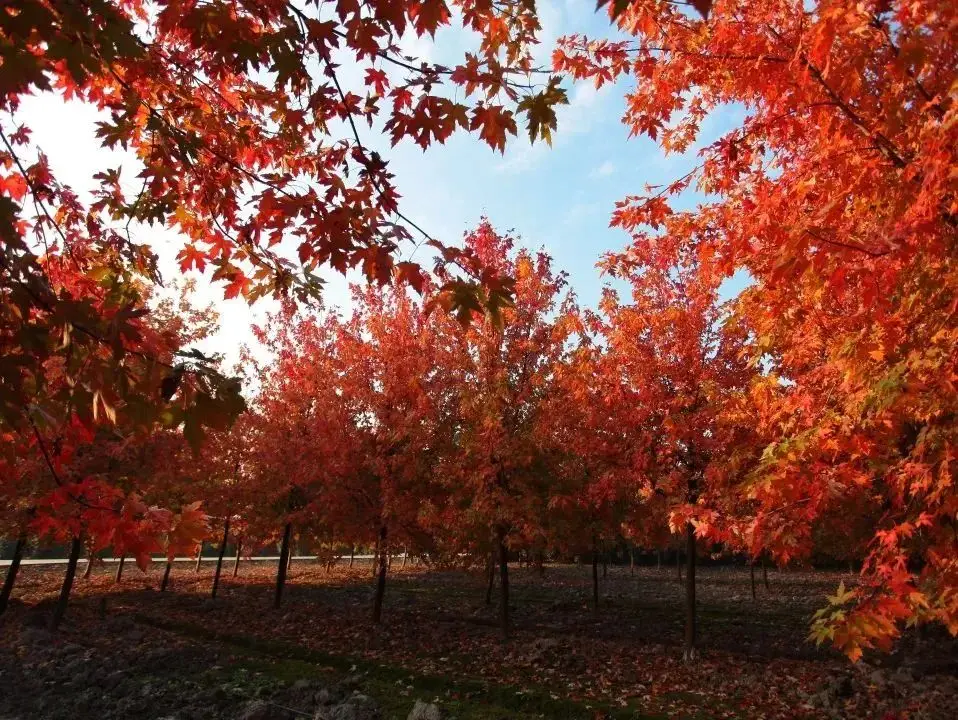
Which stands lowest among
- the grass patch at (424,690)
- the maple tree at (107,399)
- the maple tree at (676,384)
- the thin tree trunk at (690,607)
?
the grass patch at (424,690)

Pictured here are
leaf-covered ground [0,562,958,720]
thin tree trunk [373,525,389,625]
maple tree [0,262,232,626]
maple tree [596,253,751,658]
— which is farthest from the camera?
thin tree trunk [373,525,389,625]

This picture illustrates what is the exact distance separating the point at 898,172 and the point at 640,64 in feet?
6.90

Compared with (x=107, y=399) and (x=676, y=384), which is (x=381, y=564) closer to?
(x=676, y=384)

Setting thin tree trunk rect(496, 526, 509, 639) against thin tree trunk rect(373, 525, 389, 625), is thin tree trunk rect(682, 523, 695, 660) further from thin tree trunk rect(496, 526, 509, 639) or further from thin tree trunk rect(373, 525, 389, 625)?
thin tree trunk rect(373, 525, 389, 625)

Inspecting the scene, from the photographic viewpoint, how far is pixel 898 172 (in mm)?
3912

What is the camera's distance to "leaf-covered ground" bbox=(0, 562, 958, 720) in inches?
348

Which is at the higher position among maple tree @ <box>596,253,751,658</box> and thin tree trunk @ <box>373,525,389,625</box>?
maple tree @ <box>596,253,751,658</box>

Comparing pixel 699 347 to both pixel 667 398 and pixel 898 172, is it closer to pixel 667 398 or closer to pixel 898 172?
pixel 667 398

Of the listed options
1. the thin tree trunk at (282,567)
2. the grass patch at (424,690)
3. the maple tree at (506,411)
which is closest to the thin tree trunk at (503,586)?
the maple tree at (506,411)

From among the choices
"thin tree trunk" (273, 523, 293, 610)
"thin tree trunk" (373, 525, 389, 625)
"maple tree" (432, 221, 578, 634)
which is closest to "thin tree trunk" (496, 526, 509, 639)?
"maple tree" (432, 221, 578, 634)

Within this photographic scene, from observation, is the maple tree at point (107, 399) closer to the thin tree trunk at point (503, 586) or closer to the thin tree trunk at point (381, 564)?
the thin tree trunk at point (503, 586)

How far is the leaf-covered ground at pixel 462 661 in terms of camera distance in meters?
8.84

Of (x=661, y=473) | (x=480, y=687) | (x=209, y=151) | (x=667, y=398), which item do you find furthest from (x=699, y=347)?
(x=209, y=151)

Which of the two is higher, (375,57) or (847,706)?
(375,57)
